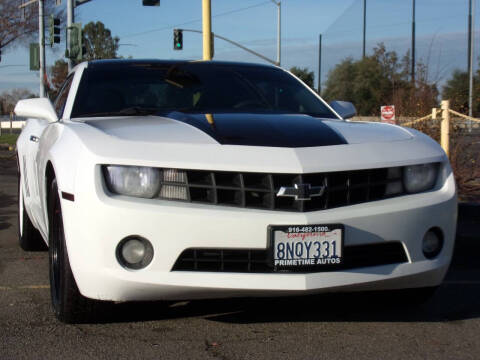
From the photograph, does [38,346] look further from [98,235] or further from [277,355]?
[277,355]

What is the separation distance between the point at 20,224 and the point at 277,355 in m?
3.64

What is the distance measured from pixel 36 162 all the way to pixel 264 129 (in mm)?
1720

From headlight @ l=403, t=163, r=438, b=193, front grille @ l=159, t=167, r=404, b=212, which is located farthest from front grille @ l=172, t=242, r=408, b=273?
headlight @ l=403, t=163, r=438, b=193

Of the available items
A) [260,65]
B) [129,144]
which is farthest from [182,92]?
[129,144]

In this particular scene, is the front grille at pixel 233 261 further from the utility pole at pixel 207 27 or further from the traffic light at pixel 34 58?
the traffic light at pixel 34 58

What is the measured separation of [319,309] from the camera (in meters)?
4.41

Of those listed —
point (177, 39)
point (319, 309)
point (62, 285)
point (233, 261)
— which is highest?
point (177, 39)

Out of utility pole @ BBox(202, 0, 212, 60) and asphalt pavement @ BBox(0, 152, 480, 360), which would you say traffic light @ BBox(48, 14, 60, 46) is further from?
asphalt pavement @ BBox(0, 152, 480, 360)

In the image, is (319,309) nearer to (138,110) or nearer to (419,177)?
(419,177)

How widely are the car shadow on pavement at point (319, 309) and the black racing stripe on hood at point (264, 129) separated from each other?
999 mm

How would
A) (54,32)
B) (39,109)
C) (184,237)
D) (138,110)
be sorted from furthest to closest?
(54,32)
(39,109)
(138,110)
(184,237)

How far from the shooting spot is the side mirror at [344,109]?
5287 millimetres

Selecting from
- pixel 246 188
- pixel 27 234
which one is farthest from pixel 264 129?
pixel 27 234

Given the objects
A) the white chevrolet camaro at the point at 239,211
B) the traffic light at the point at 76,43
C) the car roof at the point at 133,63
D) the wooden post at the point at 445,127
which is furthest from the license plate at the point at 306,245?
the traffic light at the point at 76,43
